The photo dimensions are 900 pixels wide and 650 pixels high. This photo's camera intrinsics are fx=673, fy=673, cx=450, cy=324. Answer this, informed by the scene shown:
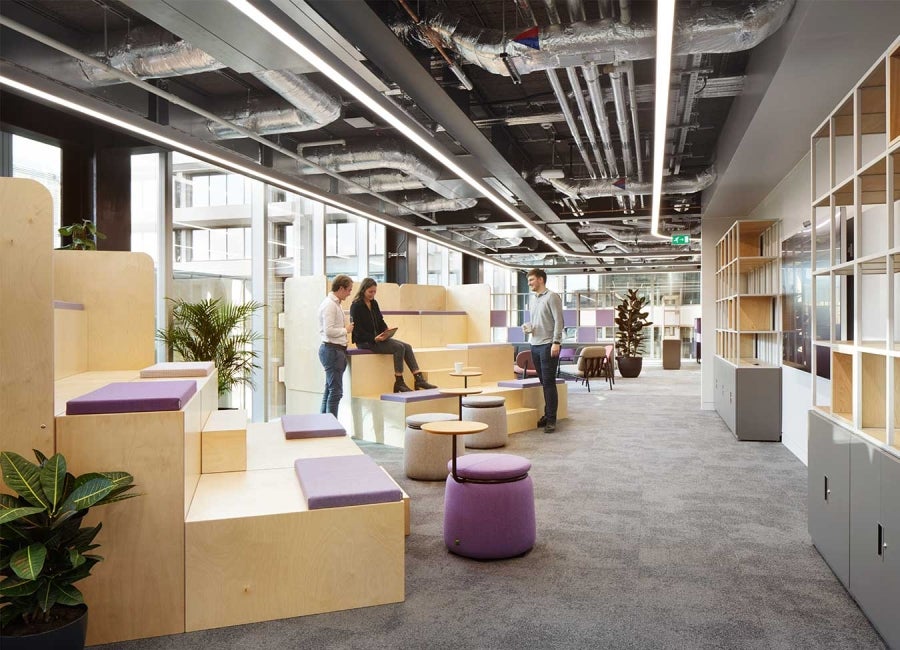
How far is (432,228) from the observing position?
Answer: 1107cm

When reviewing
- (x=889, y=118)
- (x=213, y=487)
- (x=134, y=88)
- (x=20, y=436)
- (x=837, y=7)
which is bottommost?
(x=213, y=487)

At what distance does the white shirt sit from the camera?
6625 millimetres

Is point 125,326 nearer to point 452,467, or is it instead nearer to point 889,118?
point 452,467

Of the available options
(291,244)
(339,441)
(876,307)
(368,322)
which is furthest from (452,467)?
(291,244)

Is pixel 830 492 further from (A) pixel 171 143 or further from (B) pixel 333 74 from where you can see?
(A) pixel 171 143

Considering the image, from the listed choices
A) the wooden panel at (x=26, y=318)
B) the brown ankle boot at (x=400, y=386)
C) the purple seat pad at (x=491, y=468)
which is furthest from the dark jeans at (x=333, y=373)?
the wooden panel at (x=26, y=318)

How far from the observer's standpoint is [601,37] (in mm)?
3926

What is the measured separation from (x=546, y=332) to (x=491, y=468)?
3862 mm

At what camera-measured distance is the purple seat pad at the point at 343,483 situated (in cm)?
292

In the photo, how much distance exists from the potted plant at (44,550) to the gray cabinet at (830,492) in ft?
10.1

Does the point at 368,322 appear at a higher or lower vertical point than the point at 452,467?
higher

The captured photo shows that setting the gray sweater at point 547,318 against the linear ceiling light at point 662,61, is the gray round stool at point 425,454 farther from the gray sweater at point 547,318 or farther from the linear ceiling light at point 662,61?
the linear ceiling light at point 662,61

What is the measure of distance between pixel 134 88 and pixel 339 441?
3425 millimetres

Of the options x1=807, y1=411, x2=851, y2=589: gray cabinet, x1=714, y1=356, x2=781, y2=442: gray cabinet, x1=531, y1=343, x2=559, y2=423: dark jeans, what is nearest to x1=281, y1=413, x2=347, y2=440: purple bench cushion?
x1=807, y1=411, x2=851, y2=589: gray cabinet
